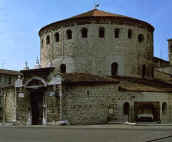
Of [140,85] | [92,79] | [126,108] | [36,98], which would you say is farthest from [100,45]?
[36,98]

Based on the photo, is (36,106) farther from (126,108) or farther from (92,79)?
(126,108)

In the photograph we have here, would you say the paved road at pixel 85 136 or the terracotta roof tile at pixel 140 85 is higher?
the terracotta roof tile at pixel 140 85

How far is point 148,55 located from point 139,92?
7623 millimetres

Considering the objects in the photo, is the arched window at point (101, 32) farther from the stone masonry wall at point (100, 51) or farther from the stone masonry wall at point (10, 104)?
the stone masonry wall at point (10, 104)

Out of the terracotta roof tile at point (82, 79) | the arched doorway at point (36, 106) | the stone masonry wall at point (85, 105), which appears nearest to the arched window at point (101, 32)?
the terracotta roof tile at point (82, 79)

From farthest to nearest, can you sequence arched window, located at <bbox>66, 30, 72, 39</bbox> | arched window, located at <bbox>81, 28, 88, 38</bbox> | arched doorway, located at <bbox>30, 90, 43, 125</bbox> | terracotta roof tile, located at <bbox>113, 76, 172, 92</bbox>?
arched window, located at <bbox>66, 30, 72, 39</bbox>
arched window, located at <bbox>81, 28, 88, 38</bbox>
arched doorway, located at <bbox>30, 90, 43, 125</bbox>
terracotta roof tile, located at <bbox>113, 76, 172, 92</bbox>

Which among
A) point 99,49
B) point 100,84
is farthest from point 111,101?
point 99,49

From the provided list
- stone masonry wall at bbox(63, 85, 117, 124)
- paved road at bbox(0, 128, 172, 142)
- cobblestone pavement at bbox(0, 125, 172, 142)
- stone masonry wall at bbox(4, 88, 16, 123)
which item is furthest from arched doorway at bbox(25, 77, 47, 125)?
paved road at bbox(0, 128, 172, 142)

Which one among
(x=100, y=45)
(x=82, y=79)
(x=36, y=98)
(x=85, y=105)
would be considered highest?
(x=100, y=45)

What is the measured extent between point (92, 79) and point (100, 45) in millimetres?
6155

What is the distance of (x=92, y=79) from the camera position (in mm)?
24625

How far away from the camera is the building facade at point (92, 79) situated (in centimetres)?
2412

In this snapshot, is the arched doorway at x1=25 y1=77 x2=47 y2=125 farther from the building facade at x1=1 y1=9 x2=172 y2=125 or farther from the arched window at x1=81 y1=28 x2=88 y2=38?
the arched window at x1=81 y1=28 x2=88 y2=38

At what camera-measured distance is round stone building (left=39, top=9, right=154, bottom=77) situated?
29719mm
